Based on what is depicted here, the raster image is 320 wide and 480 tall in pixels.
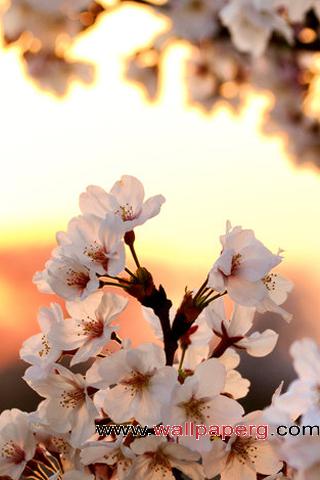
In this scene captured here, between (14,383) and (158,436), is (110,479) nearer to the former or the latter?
(158,436)

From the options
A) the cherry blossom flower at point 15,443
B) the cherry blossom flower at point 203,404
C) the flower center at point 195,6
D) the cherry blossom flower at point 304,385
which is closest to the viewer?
the cherry blossom flower at point 304,385

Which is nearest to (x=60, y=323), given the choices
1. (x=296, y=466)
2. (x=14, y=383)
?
(x=296, y=466)

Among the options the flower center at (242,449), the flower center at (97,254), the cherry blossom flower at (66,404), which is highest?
the flower center at (97,254)

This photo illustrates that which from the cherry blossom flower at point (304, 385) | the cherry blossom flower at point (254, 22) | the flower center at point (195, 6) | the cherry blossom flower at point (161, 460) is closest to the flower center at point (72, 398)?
the cherry blossom flower at point (161, 460)

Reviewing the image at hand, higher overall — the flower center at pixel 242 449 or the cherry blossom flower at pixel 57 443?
the flower center at pixel 242 449

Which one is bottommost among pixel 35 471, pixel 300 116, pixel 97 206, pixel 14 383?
pixel 14 383

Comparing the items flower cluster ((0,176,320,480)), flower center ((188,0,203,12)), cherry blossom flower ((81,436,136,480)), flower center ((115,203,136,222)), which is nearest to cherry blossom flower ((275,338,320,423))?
flower cluster ((0,176,320,480))

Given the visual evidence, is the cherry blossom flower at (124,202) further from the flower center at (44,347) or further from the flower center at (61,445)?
the flower center at (61,445)
